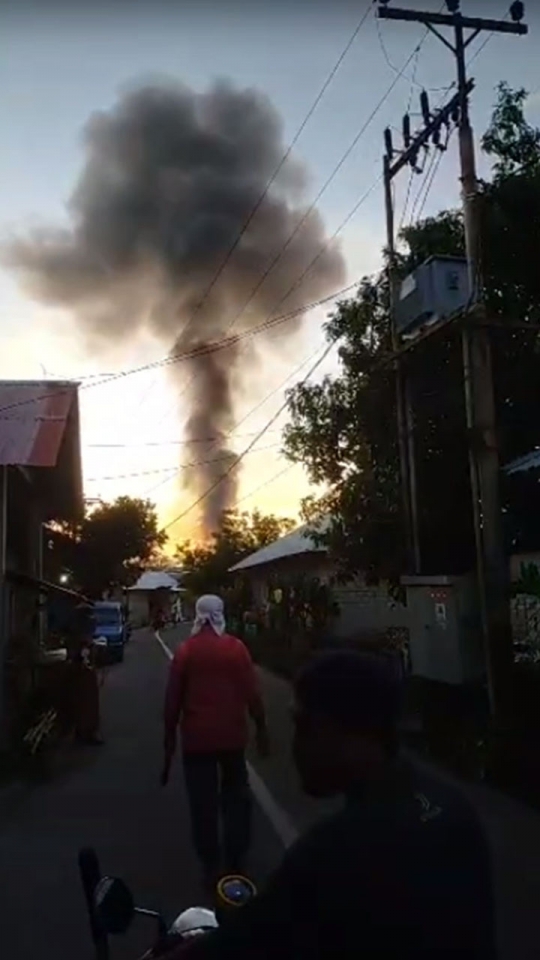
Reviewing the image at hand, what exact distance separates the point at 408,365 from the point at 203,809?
7.63 m

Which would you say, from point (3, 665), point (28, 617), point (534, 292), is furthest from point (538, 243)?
point (28, 617)

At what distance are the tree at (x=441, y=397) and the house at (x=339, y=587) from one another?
5.16 ft

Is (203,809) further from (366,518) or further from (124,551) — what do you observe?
(124,551)

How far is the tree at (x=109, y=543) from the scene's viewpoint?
44469mm

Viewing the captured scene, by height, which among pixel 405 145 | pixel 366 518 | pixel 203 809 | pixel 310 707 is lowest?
pixel 203 809

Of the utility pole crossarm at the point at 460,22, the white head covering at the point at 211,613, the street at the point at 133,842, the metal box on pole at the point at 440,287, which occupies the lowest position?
the street at the point at 133,842

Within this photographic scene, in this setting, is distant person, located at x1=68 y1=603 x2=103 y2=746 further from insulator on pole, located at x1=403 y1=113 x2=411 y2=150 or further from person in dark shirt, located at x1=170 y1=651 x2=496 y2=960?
person in dark shirt, located at x1=170 y1=651 x2=496 y2=960

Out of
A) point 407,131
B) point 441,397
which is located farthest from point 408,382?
point 407,131

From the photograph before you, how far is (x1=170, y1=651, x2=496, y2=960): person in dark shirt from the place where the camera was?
164 centimetres

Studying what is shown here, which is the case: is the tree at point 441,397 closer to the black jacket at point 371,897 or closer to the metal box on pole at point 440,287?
the metal box on pole at point 440,287

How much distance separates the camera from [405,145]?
1302cm

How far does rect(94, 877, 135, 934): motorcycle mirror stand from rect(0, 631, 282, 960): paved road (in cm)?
306

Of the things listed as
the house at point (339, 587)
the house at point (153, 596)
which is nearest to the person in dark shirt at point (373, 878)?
the house at point (339, 587)

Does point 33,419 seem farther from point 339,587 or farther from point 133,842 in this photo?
point 339,587
